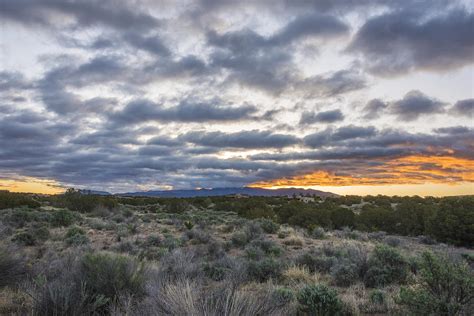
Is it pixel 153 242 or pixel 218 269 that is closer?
pixel 218 269

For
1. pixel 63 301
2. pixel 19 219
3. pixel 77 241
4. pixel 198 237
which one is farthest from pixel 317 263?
pixel 19 219

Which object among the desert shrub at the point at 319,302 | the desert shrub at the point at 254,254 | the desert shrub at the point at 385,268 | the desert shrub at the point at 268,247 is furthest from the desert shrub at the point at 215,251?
the desert shrub at the point at 319,302

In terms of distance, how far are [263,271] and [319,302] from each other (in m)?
4.83

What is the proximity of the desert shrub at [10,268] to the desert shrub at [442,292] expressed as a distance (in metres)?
8.40

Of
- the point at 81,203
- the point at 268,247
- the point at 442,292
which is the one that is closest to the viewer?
the point at 442,292

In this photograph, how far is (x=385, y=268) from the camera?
439 inches

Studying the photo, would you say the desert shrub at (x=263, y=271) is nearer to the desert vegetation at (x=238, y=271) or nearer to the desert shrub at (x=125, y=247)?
the desert vegetation at (x=238, y=271)

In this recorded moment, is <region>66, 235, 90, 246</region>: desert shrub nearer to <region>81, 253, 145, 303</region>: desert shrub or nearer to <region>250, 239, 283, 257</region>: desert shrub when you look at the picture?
<region>250, 239, 283, 257</region>: desert shrub

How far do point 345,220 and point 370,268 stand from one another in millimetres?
18170

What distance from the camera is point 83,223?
25750mm

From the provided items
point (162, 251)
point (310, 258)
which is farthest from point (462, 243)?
point (162, 251)

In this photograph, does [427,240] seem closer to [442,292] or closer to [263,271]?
[263,271]

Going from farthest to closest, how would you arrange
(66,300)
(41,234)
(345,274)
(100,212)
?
(100,212) → (41,234) → (345,274) → (66,300)

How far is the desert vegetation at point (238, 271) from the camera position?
5711mm
